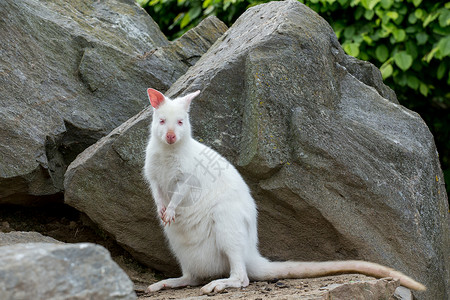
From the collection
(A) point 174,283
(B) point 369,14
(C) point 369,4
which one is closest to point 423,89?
(B) point 369,14

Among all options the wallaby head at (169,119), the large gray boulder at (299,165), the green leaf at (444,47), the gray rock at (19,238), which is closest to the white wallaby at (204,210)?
the wallaby head at (169,119)

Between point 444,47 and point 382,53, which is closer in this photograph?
point 444,47

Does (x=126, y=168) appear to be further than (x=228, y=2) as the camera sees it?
No

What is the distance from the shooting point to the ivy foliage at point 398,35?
7309 mm

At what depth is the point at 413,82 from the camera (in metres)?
7.73

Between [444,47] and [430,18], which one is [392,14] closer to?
[430,18]

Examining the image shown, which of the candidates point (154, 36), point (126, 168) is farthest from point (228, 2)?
point (126, 168)

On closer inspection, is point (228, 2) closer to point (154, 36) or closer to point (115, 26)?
point (154, 36)

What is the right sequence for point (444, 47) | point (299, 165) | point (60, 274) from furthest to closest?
point (444, 47) → point (299, 165) → point (60, 274)

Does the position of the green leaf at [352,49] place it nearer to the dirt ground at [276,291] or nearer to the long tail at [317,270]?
the long tail at [317,270]

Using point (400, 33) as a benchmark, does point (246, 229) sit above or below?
below

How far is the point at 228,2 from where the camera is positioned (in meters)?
7.90

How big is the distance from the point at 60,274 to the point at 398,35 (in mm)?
6013

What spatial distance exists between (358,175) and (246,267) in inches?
47.6
